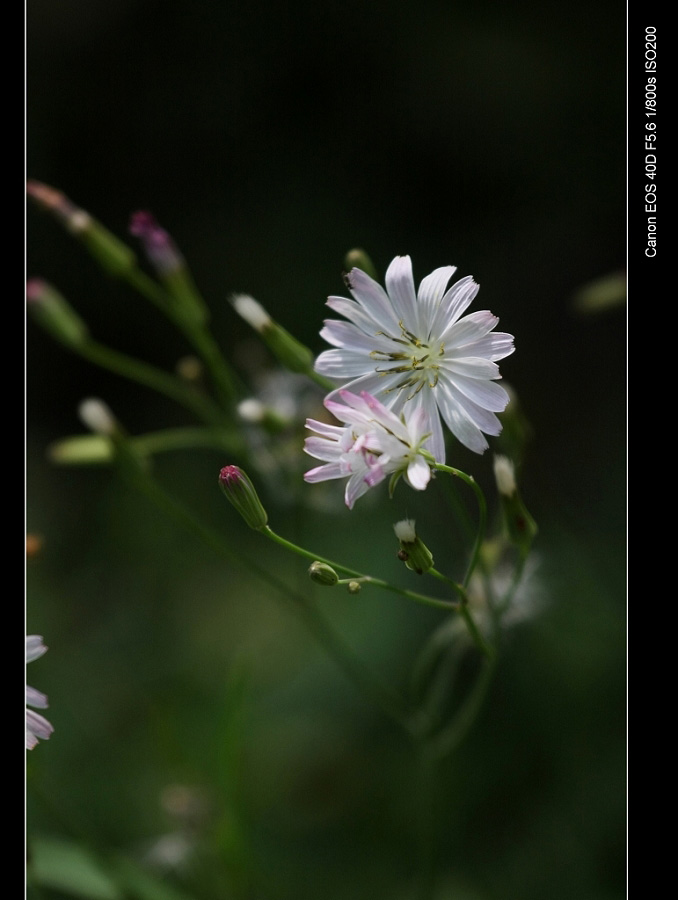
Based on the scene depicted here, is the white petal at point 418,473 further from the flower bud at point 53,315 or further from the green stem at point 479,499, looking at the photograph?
the flower bud at point 53,315

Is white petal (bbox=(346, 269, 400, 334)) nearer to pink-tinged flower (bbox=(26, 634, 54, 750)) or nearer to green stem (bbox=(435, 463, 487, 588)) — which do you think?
green stem (bbox=(435, 463, 487, 588))

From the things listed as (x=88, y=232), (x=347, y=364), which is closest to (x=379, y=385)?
(x=347, y=364)

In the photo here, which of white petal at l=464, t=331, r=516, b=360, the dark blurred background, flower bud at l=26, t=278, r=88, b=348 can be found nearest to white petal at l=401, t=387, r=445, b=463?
white petal at l=464, t=331, r=516, b=360

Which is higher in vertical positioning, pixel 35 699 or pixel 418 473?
pixel 418 473

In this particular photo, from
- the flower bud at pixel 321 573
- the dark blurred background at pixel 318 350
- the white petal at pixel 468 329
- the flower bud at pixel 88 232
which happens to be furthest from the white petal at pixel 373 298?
the dark blurred background at pixel 318 350

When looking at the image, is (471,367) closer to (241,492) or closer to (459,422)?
(459,422)
